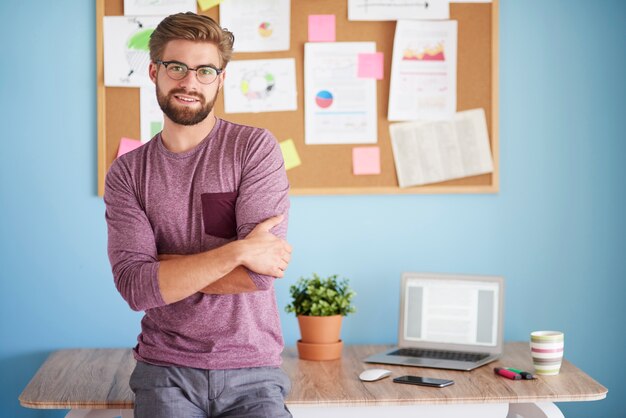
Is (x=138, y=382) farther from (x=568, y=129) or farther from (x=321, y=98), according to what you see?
(x=568, y=129)

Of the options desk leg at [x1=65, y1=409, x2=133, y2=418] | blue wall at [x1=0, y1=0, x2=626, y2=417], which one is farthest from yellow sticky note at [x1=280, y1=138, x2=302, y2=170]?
desk leg at [x1=65, y1=409, x2=133, y2=418]

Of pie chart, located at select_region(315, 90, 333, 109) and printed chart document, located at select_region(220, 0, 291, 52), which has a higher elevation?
printed chart document, located at select_region(220, 0, 291, 52)

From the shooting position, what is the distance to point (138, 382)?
2.06 m

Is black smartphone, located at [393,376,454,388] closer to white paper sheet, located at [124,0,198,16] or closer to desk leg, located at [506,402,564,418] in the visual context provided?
desk leg, located at [506,402,564,418]

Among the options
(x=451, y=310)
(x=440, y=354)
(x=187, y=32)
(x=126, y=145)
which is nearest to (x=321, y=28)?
(x=126, y=145)

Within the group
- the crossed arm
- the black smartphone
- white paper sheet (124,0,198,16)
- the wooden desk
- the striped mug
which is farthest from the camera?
white paper sheet (124,0,198,16)

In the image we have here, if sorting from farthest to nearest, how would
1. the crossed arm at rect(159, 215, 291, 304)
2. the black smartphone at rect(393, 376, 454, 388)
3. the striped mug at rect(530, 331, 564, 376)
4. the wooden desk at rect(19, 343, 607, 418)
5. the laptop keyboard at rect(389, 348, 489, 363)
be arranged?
1. the laptop keyboard at rect(389, 348, 489, 363)
2. the striped mug at rect(530, 331, 564, 376)
3. the black smartphone at rect(393, 376, 454, 388)
4. the wooden desk at rect(19, 343, 607, 418)
5. the crossed arm at rect(159, 215, 291, 304)

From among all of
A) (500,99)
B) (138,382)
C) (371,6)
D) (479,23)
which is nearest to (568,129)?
(500,99)

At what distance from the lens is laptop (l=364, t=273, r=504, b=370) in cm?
266

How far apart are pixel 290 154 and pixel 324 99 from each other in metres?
0.21

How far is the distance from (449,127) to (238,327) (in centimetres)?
120

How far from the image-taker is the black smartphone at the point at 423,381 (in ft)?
7.54

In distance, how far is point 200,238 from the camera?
6.76ft

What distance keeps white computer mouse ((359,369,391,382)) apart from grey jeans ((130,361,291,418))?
0.38m
